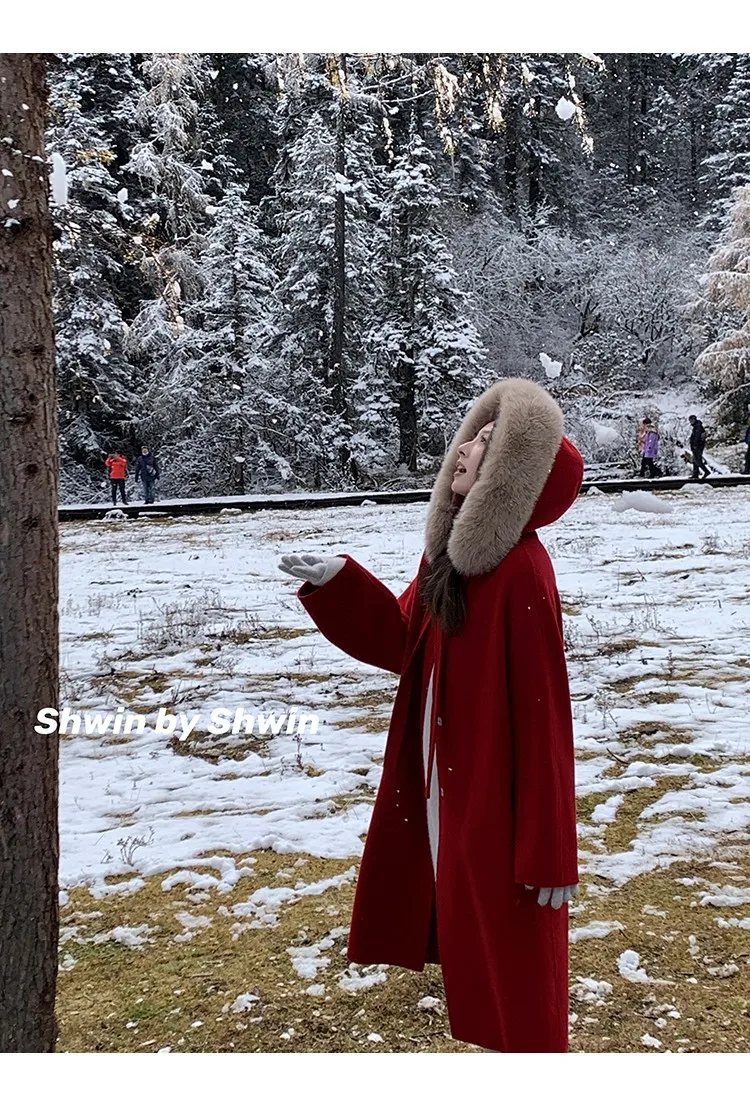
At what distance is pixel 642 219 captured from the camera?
78.0ft

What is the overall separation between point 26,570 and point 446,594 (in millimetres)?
968

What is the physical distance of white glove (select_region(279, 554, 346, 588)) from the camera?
2.06 m

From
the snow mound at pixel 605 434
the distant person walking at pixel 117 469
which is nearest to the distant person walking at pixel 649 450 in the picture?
the snow mound at pixel 605 434

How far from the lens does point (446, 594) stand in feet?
A: 6.48

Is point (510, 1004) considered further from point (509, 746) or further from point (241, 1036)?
point (241, 1036)

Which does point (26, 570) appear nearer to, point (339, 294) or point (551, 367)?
point (339, 294)

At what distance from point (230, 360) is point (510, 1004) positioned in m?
15.8

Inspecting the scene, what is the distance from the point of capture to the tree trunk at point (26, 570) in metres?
1.93

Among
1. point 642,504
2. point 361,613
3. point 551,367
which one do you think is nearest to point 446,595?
point 361,613

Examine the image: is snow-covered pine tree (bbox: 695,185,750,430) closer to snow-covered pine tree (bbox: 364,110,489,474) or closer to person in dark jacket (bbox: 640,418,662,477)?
person in dark jacket (bbox: 640,418,662,477)

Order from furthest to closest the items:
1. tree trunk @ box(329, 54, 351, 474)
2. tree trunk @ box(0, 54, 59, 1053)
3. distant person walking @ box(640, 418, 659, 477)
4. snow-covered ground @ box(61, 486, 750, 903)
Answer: tree trunk @ box(329, 54, 351, 474) < distant person walking @ box(640, 418, 659, 477) < snow-covered ground @ box(61, 486, 750, 903) < tree trunk @ box(0, 54, 59, 1053)

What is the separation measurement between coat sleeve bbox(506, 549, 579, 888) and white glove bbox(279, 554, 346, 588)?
0.42 metres

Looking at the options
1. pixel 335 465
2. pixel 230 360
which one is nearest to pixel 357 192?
pixel 230 360

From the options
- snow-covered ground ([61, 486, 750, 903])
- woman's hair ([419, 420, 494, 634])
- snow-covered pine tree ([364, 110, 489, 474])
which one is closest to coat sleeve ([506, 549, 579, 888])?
woman's hair ([419, 420, 494, 634])
